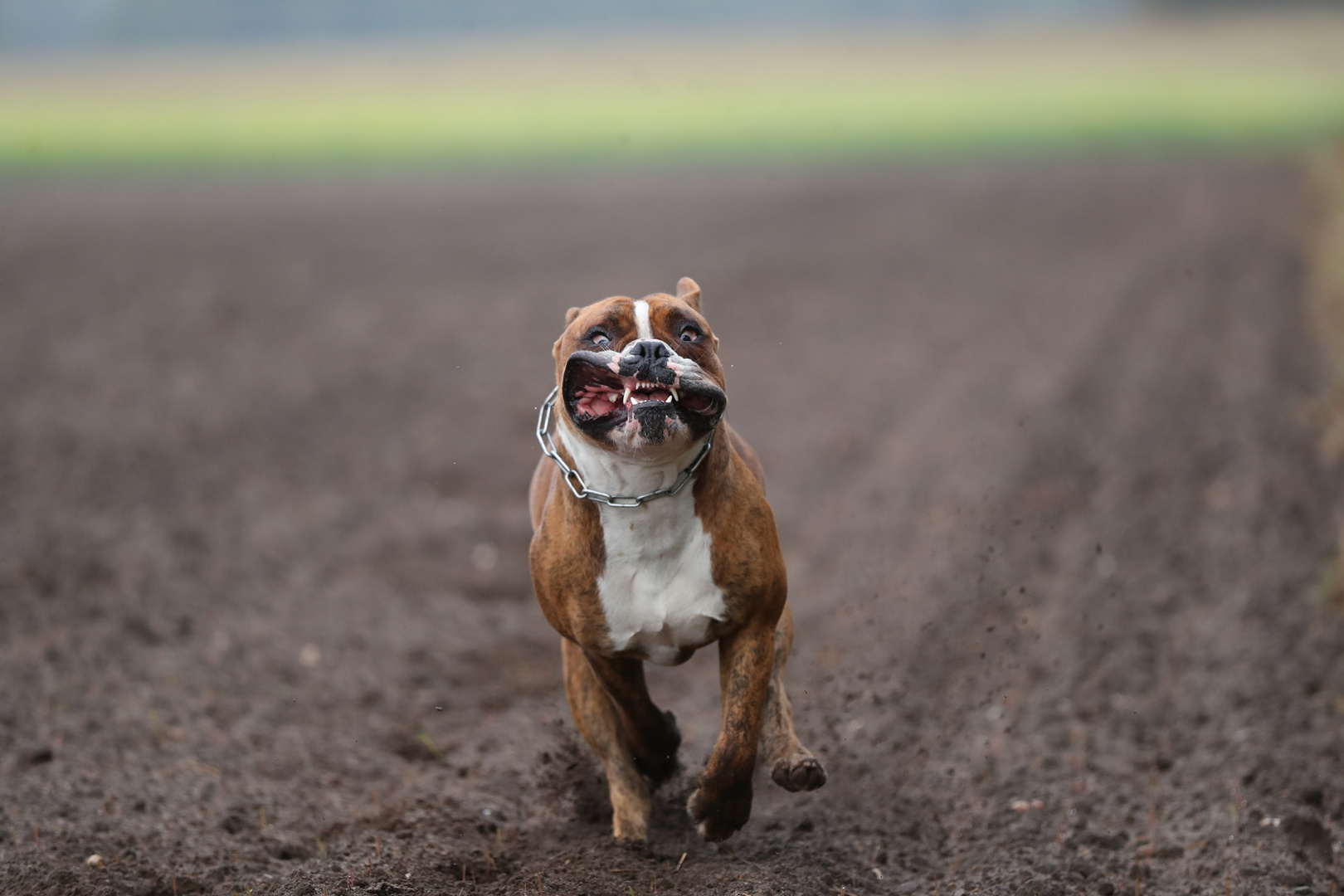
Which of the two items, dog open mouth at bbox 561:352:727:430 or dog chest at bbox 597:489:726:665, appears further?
dog chest at bbox 597:489:726:665

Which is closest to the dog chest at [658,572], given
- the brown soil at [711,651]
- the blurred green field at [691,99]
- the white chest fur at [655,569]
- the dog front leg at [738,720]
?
the white chest fur at [655,569]

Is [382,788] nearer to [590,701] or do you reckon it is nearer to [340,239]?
[590,701]

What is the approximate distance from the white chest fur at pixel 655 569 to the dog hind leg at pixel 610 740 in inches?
29.3

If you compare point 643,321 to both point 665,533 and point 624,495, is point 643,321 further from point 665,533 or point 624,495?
point 665,533

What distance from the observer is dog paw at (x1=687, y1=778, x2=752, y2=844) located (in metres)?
4.15

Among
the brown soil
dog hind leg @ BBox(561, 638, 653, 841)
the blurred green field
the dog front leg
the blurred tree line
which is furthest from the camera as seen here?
the blurred tree line

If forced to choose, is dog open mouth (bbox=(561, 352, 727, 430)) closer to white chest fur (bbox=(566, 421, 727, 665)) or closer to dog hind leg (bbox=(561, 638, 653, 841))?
white chest fur (bbox=(566, 421, 727, 665))

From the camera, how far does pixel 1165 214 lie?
23812 mm

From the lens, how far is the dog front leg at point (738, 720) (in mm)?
4055

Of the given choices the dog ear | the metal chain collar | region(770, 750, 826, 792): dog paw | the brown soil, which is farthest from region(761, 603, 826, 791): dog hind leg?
the dog ear

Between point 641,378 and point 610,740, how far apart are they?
1809 mm

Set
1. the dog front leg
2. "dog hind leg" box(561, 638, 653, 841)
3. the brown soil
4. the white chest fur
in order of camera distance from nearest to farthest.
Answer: the white chest fur
the dog front leg
"dog hind leg" box(561, 638, 653, 841)
the brown soil

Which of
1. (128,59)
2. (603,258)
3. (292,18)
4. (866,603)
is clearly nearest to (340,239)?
(603,258)

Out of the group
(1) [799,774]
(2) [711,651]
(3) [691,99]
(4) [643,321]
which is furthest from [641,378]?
(3) [691,99]
